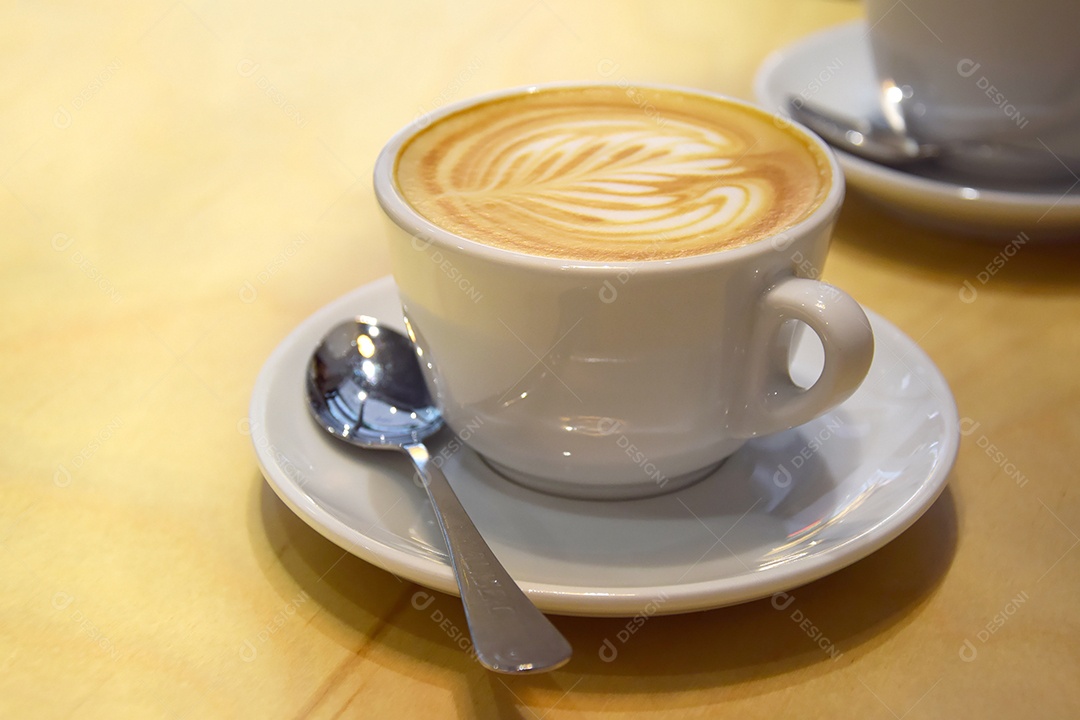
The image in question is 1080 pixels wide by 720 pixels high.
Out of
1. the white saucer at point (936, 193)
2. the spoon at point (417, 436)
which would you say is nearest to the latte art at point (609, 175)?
the spoon at point (417, 436)

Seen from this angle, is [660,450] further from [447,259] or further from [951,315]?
[951,315]

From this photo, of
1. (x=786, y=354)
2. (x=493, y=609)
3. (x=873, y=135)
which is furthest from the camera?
(x=873, y=135)

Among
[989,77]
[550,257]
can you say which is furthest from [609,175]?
[989,77]

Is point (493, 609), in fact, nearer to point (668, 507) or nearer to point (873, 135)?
point (668, 507)

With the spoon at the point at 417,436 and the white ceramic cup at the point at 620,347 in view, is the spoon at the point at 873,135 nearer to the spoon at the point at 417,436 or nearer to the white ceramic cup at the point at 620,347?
the white ceramic cup at the point at 620,347

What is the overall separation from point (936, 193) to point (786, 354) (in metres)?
0.44

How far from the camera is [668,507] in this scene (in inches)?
27.3

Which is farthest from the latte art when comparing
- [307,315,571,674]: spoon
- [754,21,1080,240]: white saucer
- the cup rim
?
[754,21,1080,240]: white saucer

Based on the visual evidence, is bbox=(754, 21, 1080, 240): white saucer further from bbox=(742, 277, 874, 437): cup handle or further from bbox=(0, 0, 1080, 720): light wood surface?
bbox=(742, 277, 874, 437): cup handle

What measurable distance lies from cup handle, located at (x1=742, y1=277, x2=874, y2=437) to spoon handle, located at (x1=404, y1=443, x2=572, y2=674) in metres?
0.21

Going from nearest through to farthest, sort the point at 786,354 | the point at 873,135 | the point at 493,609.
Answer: the point at 493,609 → the point at 786,354 → the point at 873,135

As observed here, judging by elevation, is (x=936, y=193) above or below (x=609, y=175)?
below

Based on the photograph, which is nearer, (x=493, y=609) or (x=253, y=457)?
(x=493, y=609)

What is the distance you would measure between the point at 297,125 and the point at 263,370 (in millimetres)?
635
